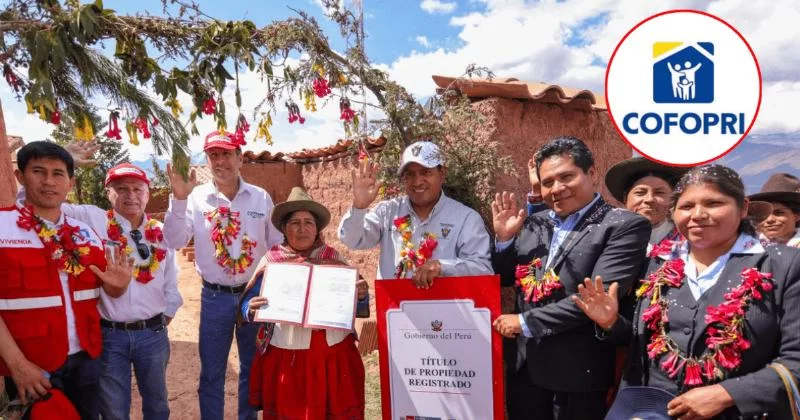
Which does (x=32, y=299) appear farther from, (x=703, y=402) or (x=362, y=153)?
(x=703, y=402)

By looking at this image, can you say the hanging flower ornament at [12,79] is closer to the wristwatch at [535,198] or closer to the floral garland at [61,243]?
the floral garland at [61,243]

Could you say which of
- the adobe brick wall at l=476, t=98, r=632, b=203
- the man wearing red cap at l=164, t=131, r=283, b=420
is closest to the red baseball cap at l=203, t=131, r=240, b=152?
the man wearing red cap at l=164, t=131, r=283, b=420

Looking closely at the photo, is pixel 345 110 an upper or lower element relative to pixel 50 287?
upper

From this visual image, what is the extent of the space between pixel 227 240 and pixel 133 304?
0.75m

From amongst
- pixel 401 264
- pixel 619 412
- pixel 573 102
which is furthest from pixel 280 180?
pixel 619 412

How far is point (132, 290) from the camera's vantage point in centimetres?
341

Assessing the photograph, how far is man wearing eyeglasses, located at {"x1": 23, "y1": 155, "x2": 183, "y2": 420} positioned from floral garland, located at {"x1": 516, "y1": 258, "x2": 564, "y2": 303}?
2.42 m

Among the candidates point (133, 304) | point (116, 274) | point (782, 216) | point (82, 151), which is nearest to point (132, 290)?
point (133, 304)

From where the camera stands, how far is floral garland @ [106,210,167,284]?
3473 mm

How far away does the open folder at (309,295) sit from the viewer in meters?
3.11

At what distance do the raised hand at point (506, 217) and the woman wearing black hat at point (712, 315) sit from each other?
739 millimetres

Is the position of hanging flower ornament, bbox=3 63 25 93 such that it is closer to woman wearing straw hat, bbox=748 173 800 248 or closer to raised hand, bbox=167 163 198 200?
raised hand, bbox=167 163 198 200

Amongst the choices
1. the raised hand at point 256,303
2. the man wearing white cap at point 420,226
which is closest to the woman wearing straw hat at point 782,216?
the man wearing white cap at point 420,226

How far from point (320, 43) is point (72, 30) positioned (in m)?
1.49
